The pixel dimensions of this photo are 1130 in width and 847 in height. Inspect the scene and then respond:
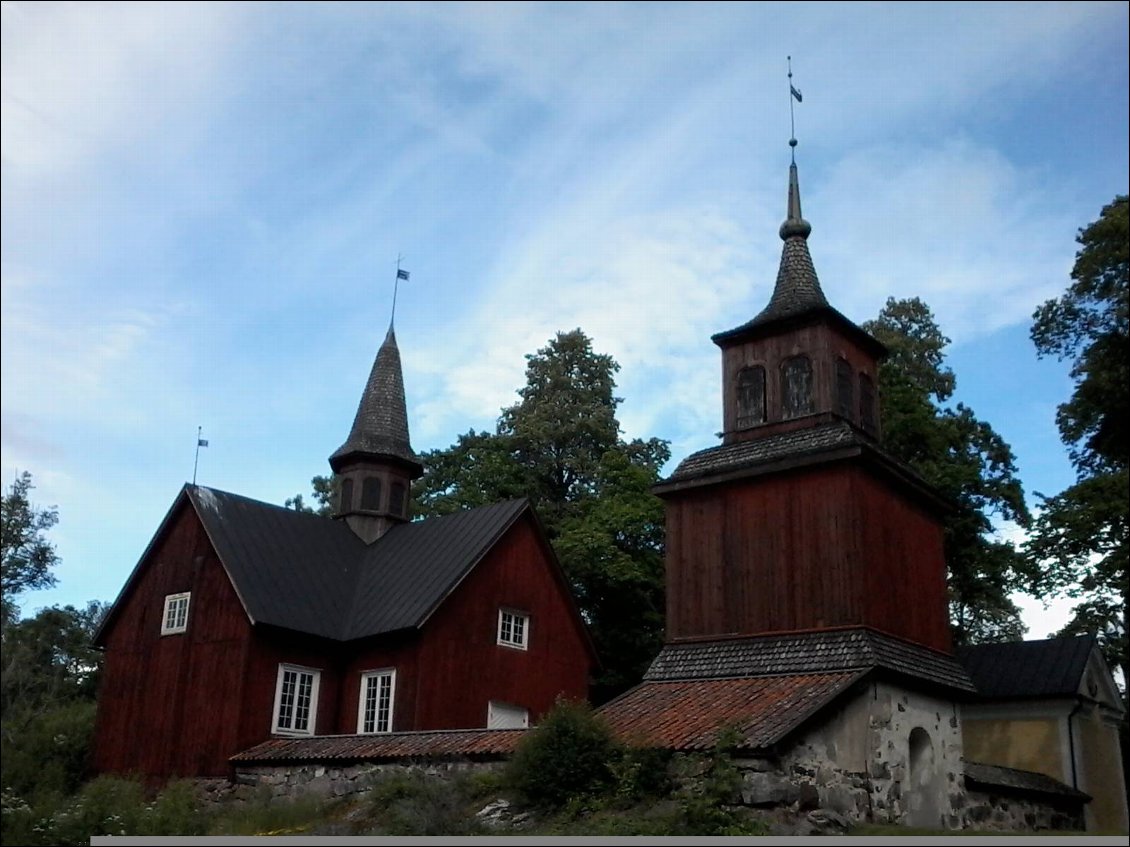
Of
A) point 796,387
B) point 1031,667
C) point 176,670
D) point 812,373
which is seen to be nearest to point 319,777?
point 176,670

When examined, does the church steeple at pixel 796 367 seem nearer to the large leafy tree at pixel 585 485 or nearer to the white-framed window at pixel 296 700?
the white-framed window at pixel 296 700

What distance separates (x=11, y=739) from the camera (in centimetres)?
2806

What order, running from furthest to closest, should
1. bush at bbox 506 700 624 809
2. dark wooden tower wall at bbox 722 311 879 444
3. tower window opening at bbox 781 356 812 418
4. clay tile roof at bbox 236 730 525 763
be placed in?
tower window opening at bbox 781 356 812 418 → dark wooden tower wall at bbox 722 311 879 444 → clay tile roof at bbox 236 730 525 763 → bush at bbox 506 700 624 809

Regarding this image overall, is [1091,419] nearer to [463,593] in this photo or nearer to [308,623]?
→ [463,593]

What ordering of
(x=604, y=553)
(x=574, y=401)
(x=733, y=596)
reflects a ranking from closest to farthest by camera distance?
1. (x=733, y=596)
2. (x=604, y=553)
3. (x=574, y=401)

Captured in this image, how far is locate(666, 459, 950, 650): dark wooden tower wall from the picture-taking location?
2020cm

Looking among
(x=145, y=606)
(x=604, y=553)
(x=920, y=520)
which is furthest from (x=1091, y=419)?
(x=145, y=606)

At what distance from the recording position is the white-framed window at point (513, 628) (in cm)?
2800

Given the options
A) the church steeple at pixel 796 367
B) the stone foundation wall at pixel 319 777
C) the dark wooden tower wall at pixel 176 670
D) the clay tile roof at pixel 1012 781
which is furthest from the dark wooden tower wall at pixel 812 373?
the dark wooden tower wall at pixel 176 670

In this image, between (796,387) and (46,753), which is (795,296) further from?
(46,753)

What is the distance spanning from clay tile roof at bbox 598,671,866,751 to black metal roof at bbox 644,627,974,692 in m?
0.30

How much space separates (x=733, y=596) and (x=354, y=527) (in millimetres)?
14677

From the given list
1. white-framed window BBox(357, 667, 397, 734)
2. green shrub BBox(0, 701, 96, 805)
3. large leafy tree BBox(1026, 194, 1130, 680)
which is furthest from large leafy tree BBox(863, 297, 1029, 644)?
green shrub BBox(0, 701, 96, 805)

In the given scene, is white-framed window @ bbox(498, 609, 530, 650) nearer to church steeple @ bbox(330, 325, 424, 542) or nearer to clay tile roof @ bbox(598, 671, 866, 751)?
church steeple @ bbox(330, 325, 424, 542)
